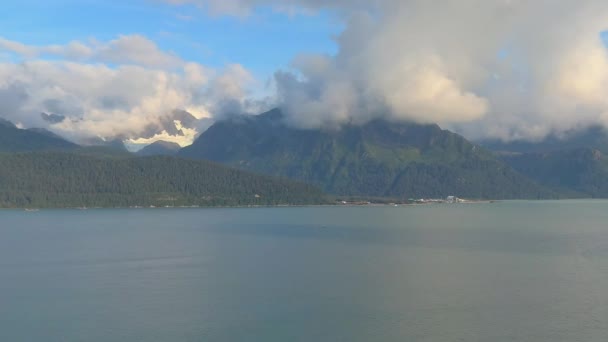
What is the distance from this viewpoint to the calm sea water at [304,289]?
62.8 metres

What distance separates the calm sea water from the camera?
206ft

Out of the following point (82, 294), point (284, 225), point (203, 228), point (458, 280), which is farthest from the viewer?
point (284, 225)

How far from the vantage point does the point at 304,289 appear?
81938 millimetres

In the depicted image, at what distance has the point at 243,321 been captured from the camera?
217ft

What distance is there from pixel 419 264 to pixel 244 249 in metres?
38.9

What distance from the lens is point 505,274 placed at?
9288 centimetres

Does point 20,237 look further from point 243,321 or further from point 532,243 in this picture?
point 532,243

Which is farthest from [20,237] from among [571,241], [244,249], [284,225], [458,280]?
[571,241]

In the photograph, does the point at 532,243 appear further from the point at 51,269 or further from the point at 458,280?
the point at 51,269

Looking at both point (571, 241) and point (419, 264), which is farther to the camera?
point (571, 241)

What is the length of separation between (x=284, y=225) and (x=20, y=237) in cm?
7403

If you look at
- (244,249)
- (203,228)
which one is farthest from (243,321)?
(203,228)

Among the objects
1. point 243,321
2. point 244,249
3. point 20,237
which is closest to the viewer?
point 243,321

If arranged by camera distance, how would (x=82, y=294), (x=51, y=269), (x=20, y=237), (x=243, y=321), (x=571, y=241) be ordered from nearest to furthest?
(x=243, y=321) < (x=82, y=294) < (x=51, y=269) < (x=571, y=241) < (x=20, y=237)
